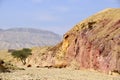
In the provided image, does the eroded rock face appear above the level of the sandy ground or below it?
above

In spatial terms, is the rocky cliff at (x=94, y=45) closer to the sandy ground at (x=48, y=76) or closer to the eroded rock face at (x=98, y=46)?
the eroded rock face at (x=98, y=46)

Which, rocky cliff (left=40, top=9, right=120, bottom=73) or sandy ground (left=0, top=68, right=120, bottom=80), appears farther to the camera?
rocky cliff (left=40, top=9, right=120, bottom=73)

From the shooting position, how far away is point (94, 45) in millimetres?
69750

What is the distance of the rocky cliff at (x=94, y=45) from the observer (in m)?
63.1

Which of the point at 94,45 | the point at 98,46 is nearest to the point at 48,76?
the point at 98,46

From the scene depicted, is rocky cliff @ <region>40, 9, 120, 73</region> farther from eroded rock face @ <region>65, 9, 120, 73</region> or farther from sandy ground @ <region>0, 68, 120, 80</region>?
sandy ground @ <region>0, 68, 120, 80</region>

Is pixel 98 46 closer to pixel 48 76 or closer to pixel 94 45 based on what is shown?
pixel 94 45

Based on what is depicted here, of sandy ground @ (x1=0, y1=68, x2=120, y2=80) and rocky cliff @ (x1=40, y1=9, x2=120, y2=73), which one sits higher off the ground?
rocky cliff @ (x1=40, y1=9, x2=120, y2=73)

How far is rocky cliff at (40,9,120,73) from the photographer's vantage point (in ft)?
207

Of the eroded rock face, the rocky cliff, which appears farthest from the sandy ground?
the rocky cliff

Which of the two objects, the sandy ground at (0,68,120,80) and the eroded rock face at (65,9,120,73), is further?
the eroded rock face at (65,9,120,73)

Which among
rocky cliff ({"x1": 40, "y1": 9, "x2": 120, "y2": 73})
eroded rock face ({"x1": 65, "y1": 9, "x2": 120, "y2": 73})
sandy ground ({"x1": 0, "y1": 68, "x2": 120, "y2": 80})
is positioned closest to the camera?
sandy ground ({"x1": 0, "y1": 68, "x2": 120, "y2": 80})

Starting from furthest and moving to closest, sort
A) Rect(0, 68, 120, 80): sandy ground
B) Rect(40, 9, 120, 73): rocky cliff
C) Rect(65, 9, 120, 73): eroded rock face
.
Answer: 1. Rect(40, 9, 120, 73): rocky cliff
2. Rect(65, 9, 120, 73): eroded rock face
3. Rect(0, 68, 120, 80): sandy ground

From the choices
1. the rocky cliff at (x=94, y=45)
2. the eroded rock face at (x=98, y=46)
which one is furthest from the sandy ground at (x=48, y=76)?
the rocky cliff at (x=94, y=45)
